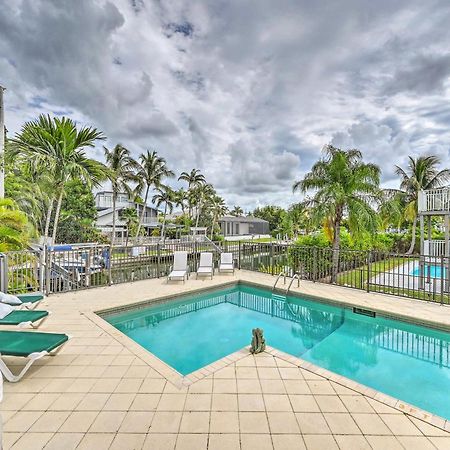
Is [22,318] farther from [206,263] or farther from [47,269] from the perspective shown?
[206,263]

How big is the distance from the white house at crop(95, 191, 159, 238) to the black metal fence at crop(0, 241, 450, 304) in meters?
21.8

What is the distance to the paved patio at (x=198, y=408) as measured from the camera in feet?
7.50

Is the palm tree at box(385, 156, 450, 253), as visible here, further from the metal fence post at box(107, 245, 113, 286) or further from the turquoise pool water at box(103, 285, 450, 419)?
the metal fence post at box(107, 245, 113, 286)

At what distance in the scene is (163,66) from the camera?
9.40 m

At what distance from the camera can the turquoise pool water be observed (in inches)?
158

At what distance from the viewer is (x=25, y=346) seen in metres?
3.24

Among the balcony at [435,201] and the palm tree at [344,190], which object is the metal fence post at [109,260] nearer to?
the palm tree at [344,190]

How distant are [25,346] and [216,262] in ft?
27.1

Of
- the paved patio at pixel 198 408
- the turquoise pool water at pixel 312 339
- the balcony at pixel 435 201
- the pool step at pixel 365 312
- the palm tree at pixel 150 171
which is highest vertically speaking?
the palm tree at pixel 150 171

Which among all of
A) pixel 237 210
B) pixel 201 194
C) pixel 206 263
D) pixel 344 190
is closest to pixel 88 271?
pixel 206 263

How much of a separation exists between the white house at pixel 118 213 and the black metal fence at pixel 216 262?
21840 mm

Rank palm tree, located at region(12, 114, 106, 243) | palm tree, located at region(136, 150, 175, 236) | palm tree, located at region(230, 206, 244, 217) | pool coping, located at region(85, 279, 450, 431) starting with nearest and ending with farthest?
1. pool coping, located at region(85, 279, 450, 431)
2. palm tree, located at region(12, 114, 106, 243)
3. palm tree, located at region(136, 150, 175, 236)
4. palm tree, located at region(230, 206, 244, 217)

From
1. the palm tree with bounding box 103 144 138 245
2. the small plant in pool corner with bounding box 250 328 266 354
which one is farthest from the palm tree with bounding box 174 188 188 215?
the small plant in pool corner with bounding box 250 328 266 354

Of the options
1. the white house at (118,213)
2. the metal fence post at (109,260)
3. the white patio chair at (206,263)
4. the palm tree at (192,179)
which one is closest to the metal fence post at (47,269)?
the metal fence post at (109,260)
